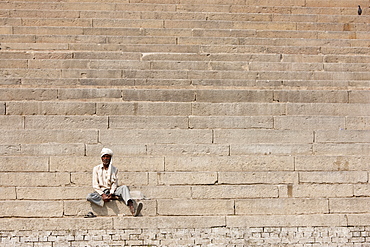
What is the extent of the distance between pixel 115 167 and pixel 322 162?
129 inches

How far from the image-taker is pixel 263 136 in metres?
10.8

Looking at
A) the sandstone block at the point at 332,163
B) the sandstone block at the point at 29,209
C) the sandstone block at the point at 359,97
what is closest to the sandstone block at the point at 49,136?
the sandstone block at the point at 29,209

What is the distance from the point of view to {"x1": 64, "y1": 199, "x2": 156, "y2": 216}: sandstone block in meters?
9.82

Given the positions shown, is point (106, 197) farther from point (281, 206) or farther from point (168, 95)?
point (281, 206)

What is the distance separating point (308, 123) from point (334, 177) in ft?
3.34

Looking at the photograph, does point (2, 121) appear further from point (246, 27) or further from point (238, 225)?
point (246, 27)

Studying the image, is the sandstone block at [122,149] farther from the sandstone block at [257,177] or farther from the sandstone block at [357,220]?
the sandstone block at [357,220]

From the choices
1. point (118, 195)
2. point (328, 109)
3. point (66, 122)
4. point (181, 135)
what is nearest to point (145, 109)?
point (181, 135)

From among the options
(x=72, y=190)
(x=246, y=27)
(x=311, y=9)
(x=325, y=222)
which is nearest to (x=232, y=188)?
(x=325, y=222)

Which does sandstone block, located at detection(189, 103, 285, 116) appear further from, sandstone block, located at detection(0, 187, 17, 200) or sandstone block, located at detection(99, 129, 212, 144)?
sandstone block, located at detection(0, 187, 17, 200)

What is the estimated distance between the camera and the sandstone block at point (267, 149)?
418 inches

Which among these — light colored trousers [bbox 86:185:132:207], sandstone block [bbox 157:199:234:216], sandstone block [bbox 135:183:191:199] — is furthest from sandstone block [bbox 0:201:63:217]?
sandstone block [bbox 157:199:234:216]

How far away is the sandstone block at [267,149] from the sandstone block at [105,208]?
1644mm

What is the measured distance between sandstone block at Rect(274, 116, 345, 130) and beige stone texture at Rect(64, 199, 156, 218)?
8.35ft
